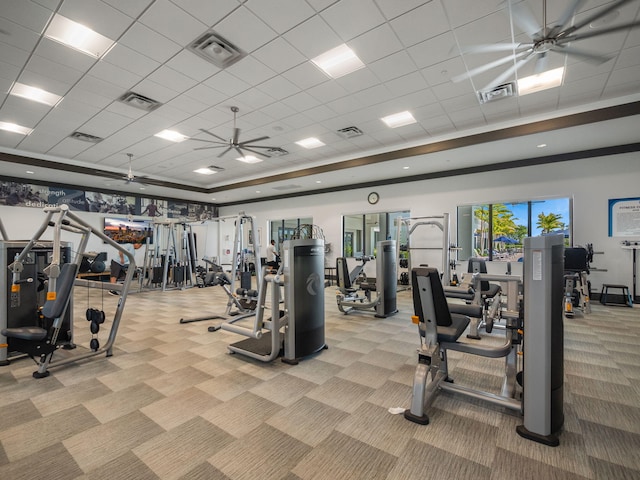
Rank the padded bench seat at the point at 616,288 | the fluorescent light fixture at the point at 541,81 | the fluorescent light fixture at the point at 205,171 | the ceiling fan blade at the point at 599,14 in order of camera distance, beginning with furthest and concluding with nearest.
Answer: the fluorescent light fixture at the point at 205,171
the padded bench seat at the point at 616,288
the fluorescent light fixture at the point at 541,81
the ceiling fan blade at the point at 599,14

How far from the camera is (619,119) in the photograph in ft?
16.2

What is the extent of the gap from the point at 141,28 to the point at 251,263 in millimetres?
8753

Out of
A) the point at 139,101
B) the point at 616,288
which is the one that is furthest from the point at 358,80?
the point at 616,288

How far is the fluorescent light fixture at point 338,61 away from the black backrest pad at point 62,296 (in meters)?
3.66

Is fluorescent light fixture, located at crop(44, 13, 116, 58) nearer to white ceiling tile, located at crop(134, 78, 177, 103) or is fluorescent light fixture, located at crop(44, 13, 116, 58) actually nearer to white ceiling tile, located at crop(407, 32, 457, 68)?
white ceiling tile, located at crop(134, 78, 177, 103)

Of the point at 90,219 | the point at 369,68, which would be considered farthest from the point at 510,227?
the point at 90,219

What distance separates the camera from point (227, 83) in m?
4.35

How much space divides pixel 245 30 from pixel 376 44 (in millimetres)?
1522

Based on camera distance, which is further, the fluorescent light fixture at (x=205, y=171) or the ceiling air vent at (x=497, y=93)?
the fluorescent light fixture at (x=205, y=171)

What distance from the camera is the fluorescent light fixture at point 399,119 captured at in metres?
5.42

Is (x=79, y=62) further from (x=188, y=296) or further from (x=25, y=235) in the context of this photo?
(x=25, y=235)

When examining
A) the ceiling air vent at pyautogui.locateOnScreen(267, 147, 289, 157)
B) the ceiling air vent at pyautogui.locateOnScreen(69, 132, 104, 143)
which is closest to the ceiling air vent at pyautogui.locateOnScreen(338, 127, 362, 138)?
the ceiling air vent at pyautogui.locateOnScreen(267, 147, 289, 157)

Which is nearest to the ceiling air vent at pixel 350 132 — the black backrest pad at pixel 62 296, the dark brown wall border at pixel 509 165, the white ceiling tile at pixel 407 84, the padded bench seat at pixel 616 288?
the white ceiling tile at pixel 407 84

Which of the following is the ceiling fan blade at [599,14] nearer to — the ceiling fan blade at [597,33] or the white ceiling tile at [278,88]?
the ceiling fan blade at [597,33]
